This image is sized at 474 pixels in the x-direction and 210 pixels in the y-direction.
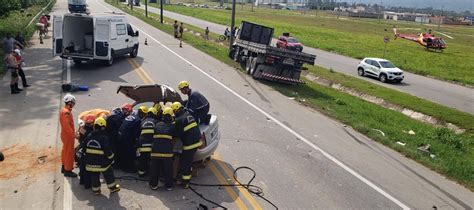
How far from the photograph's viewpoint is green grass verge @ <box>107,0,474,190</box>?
10781 mm

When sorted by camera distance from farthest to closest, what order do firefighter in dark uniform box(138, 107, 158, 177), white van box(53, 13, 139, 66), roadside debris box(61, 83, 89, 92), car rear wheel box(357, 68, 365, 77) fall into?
1. car rear wheel box(357, 68, 365, 77)
2. white van box(53, 13, 139, 66)
3. roadside debris box(61, 83, 89, 92)
4. firefighter in dark uniform box(138, 107, 158, 177)

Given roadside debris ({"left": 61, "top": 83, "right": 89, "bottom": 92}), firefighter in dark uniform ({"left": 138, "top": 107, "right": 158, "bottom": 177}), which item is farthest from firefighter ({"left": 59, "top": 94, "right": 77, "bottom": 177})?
roadside debris ({"left": 61, "top": 83, "right": 89, "bottom": 92})

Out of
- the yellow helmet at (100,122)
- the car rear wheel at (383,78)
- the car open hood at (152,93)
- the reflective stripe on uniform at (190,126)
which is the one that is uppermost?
the car open hood at (152,93)

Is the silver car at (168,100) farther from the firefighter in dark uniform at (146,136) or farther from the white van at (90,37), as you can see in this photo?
the white van at (90,37)

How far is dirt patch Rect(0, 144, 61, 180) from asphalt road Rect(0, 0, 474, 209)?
12.3 inches

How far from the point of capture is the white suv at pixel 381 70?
26969 millimetres

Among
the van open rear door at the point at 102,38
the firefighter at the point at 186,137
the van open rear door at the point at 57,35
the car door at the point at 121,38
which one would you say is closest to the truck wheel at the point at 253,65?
the car door at the point at 121,38

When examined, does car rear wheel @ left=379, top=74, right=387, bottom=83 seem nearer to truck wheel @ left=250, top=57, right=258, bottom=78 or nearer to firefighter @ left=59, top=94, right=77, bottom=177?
truck wheel @ left=250, top=57, right=258, bottom=78

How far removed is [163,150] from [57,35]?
13.5 m

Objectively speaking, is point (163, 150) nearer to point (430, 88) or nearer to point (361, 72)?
point (430, 88)

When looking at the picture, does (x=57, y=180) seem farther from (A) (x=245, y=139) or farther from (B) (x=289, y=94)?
(B) (x=289, y=94)

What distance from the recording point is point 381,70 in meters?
27.5

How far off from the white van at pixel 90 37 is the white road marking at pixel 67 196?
1203 cm

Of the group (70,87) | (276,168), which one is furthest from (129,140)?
(70,87)
